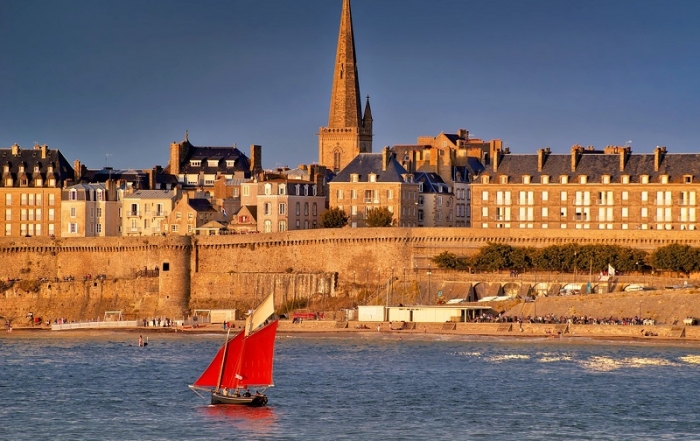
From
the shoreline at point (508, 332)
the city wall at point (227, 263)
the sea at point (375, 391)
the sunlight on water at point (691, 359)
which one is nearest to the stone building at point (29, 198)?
the city wall at point (227, 263)

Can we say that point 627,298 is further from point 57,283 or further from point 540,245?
point 57,283

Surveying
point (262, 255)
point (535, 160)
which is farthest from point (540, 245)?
point (262, 255)

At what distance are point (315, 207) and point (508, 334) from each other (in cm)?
2658

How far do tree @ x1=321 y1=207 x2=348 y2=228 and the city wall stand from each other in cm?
410

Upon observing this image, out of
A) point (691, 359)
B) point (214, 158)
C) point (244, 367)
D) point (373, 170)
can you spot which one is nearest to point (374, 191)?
point (373, 170)

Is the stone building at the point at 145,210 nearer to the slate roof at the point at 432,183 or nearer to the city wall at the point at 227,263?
the city wall at the point at 227,263

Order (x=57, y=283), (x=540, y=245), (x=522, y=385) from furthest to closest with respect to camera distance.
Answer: (x=57, y=283) < (x=540, y=245) < (x=522, y=385)

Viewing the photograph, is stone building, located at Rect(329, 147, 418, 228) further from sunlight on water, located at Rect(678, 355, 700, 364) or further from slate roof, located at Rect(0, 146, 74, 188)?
sunlight on water, located at Rect(678, 355, 700, 364)

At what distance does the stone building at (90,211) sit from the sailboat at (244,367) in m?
50.1

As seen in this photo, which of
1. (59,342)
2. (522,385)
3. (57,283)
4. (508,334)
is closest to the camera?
(522,385)

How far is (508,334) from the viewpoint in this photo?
7512 centimetres

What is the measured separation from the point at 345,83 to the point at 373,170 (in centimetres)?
1844

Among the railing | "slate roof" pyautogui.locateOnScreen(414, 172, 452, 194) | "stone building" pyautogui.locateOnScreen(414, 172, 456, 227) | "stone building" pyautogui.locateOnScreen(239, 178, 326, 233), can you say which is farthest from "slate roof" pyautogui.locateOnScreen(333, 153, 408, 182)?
the railing

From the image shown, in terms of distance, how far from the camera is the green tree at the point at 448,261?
281 ft
